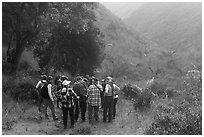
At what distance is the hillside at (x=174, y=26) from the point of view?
4085cm

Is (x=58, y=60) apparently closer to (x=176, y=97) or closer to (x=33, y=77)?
(x=33, y=77)

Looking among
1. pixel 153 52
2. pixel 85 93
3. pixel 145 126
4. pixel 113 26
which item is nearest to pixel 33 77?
pixel 85 93

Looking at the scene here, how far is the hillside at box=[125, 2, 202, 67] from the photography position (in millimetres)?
40847

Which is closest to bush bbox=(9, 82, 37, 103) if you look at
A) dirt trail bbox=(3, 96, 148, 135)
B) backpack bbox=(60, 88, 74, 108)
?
dirt trail bbox=(3, 96, 148, 135)

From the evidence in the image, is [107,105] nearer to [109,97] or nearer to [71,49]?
[109,97]

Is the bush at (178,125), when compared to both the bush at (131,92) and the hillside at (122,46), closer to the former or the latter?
the bush at (131,92)

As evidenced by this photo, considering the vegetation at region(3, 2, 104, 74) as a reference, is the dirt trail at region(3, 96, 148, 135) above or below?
below

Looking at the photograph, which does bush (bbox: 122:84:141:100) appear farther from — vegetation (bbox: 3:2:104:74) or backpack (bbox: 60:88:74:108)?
backpack (bbox: 60:88:74:108)

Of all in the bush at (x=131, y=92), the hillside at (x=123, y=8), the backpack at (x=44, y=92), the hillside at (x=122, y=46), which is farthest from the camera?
the hillside at (x=123, y=8)

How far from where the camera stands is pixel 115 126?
11.9 m

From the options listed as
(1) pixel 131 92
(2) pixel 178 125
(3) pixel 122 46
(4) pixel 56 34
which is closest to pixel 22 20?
(4) pixel 56 34

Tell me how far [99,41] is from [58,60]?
3.28 m

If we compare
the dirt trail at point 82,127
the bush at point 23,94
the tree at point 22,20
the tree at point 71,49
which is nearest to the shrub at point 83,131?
the dirt trail at point 82,127

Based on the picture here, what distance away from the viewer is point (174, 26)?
2025 inches
